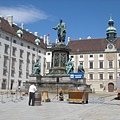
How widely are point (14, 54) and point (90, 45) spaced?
27.8 m

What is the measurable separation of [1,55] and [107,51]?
3437cm

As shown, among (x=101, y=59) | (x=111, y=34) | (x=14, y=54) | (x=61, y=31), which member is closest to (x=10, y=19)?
(x=14, y=54)

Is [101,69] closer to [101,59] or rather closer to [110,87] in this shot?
[101,59]

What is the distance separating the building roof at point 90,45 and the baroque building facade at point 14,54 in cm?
1442

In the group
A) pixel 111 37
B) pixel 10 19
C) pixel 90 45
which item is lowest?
pixel 90 45

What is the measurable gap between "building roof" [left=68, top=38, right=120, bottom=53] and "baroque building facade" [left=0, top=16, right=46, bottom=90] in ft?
47.3

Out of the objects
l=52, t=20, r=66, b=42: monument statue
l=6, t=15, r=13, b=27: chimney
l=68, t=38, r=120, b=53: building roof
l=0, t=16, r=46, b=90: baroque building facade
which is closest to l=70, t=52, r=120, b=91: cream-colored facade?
l=68, t=38, r=120, b=53: building roof

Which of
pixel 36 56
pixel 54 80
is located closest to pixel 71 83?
pixel 54 80

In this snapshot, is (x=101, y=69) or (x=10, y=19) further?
(x=101, y=69)

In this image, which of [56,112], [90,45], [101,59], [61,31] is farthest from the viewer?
[90,45]

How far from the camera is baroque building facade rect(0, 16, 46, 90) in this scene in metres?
57.3

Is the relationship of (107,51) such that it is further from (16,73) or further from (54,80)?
(54,80)

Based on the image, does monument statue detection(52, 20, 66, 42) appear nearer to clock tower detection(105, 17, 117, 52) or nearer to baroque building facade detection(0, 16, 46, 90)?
baroque building facade detection(0, 16, 46, 90)

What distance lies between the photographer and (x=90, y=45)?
256ft
